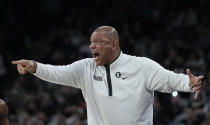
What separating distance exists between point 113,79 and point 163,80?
1.61 feet

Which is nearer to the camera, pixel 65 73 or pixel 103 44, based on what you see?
pixel 103 44

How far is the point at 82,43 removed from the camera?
12188 mm

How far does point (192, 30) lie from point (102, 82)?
6.79 metres

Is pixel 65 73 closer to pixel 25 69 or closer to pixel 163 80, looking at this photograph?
pixel 25 69

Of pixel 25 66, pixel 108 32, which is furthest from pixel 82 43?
pixel 25 66

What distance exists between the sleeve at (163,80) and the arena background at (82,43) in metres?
3.63

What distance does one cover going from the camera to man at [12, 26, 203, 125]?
16.4 ft

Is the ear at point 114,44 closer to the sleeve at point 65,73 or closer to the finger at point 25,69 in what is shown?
the sleeve at point 65,73

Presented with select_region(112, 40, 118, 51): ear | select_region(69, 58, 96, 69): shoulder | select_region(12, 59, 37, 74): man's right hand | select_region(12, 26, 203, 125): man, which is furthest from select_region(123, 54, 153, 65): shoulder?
select_region(12, 59, 37, 74): man's right hand

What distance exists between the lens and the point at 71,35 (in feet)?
41.2

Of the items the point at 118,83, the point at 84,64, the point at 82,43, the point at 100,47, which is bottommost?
the point at 82,43

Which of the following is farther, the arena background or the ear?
the arena background

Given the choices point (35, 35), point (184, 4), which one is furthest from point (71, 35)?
point (184, 4)

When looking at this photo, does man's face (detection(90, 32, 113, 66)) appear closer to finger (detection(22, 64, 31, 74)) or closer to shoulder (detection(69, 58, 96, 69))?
shoulder (detection(69, 58, 96, 69))
